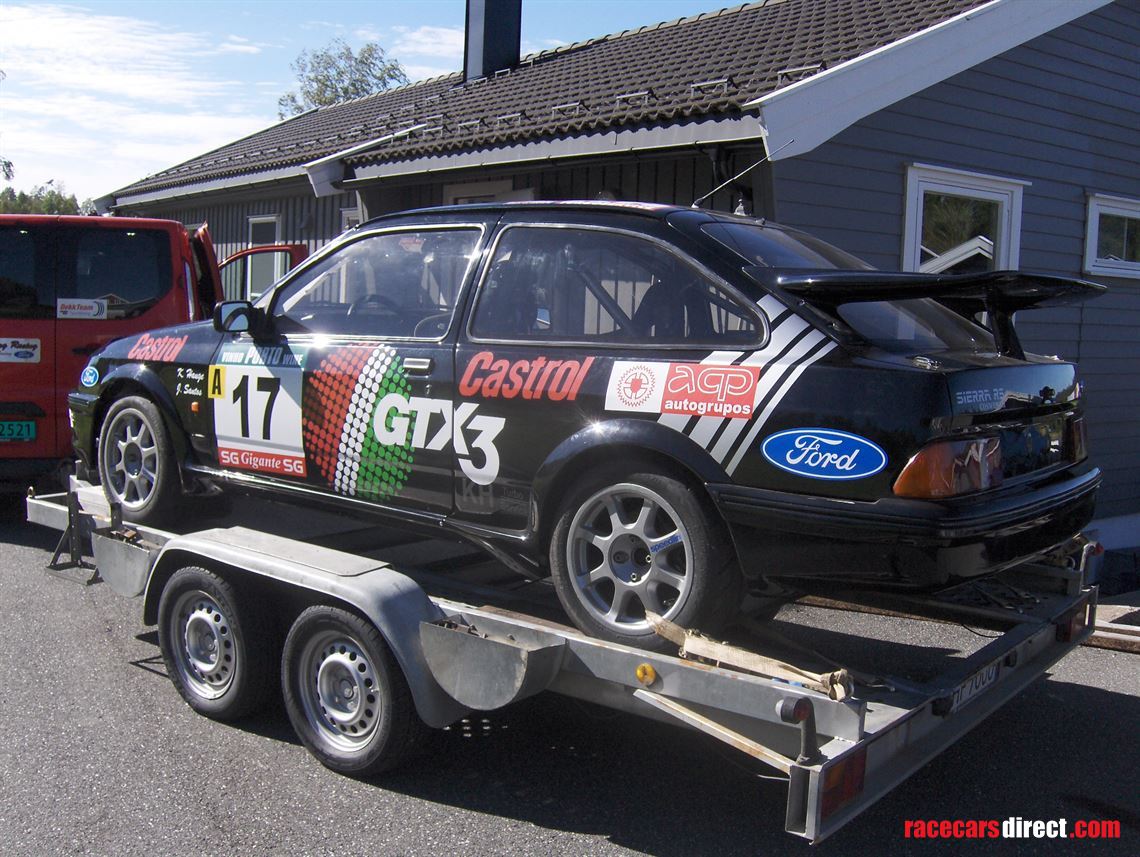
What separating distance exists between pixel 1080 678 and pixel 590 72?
7.88m

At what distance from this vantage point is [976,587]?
437cm

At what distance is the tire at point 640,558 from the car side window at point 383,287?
3.34ft

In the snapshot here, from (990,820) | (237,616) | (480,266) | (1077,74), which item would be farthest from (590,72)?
(990,820)

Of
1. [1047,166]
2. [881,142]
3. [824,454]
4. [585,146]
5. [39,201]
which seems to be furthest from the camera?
[39,201]

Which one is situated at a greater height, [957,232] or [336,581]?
[957,232]

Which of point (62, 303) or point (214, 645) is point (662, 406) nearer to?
point (214, 645)

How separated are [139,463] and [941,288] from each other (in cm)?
400

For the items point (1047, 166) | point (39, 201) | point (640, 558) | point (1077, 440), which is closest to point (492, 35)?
point (1047, 166)

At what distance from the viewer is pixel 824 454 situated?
123 inches

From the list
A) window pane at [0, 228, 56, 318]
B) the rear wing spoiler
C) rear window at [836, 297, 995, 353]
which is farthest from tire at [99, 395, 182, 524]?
rear window at [836, 297, 995, 353]

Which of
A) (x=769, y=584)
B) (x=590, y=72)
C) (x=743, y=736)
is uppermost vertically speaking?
(x=590, y=72)

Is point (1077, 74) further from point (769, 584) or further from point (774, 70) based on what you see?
point (769, 584)

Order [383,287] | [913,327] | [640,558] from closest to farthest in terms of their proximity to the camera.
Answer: [640,558], [913,327], [383,287]

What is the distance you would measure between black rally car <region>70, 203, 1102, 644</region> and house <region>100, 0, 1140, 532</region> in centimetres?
312
